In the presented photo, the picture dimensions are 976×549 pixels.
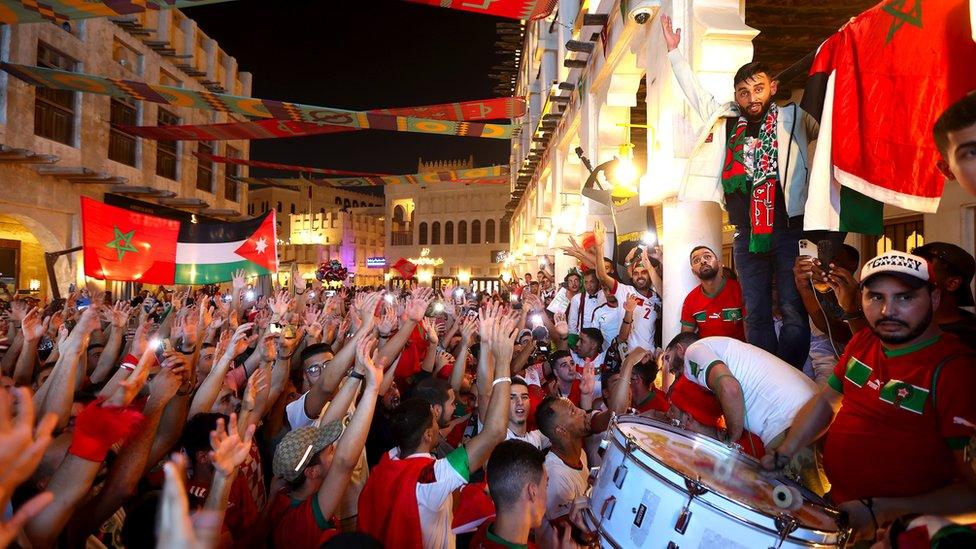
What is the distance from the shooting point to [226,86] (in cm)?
2942

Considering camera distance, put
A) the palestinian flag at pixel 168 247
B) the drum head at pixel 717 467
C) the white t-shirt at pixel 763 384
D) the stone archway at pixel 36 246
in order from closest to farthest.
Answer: the drum head at pixel 717 467 → the white t-shirt at pixel 763 384 → the palestinian flag at pixel 168 247 → the stone archway at pixel 36 246

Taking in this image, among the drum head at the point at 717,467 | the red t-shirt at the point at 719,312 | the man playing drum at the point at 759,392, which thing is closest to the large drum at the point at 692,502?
the drum head at the point at 717,467

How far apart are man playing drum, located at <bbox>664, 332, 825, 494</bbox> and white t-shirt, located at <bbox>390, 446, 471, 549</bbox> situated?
5.33 ft

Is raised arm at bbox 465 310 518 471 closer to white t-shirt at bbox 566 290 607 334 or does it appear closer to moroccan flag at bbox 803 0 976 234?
moroccan flag at bbox 803 0 976 234

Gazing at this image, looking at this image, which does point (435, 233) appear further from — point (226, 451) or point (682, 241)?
point (226, 451)

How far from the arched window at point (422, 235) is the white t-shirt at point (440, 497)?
5037 cm

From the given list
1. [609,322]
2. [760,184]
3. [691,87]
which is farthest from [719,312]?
[609,322]

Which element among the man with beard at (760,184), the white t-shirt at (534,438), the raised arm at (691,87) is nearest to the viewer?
the man with beard at (760,184)

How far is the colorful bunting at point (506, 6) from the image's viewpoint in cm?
1012

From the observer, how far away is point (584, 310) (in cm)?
803

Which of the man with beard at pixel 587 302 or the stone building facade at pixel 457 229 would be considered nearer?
the man with beard at pixel 587 302

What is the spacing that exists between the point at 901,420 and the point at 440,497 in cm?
213

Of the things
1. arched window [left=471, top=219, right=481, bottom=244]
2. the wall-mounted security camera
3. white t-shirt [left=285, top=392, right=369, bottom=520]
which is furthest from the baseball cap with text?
arched window [left=471, top=219, right=481, bottom=244]

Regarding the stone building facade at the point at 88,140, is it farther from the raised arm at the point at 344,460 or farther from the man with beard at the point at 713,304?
the man with beard at the point at 713,304
